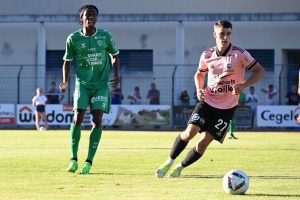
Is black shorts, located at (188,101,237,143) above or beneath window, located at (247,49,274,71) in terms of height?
beneath

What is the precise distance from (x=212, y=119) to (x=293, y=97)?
72.1 feet

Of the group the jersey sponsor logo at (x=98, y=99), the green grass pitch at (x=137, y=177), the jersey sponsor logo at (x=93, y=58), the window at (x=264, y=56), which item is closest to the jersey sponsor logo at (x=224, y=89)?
the green grass pitch at (x=137, y=177)

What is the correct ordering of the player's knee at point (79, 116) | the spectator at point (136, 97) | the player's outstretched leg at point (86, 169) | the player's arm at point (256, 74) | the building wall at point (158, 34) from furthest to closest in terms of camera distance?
the building wall at point (158, 34) → the spectator at point (136, 97) → the player's knee at point (79, 116) → the player's outstretched leg at point (86, 169) → the player's arm at point (256, 74)

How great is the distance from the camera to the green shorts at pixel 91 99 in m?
10.0

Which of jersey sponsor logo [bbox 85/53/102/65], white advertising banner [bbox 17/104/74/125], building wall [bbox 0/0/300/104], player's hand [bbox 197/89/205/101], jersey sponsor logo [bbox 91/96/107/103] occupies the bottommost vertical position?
white advertising banner [bbox 17/104/74/125]

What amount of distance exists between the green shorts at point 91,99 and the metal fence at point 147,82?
21890 mm

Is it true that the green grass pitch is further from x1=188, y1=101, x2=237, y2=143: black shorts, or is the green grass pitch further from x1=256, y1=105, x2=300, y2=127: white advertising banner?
x1=256, y1=105, x2=300, y2=127: white advertising banner

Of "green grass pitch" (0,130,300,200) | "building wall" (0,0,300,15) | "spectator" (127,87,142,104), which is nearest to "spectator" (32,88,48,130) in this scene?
"spectator" (127,87,142,104)

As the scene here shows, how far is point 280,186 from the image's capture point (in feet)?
27.3

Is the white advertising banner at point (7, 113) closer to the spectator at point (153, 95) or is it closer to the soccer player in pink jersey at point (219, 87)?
the spectator at point (153, 95)

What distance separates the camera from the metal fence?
108ft

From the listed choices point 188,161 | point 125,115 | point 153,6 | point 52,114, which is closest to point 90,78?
point 188,161

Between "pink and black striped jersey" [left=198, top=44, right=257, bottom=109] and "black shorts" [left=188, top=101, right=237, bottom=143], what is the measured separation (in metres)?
0.07

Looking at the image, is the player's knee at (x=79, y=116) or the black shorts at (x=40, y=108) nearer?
the player's knee at (x=79, y=116)
